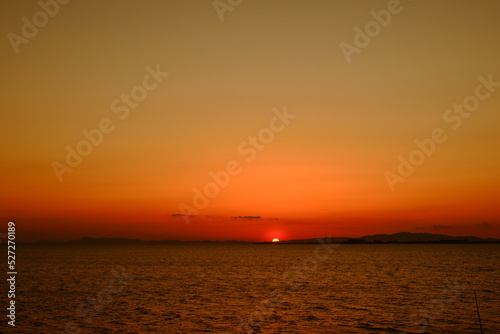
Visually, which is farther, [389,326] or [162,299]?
[162,299]

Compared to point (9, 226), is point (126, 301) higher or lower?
lower

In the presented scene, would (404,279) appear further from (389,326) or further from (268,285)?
(389,326)

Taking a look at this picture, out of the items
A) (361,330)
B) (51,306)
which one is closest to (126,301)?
(51,306)

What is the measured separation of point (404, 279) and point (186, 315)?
53.9 meters

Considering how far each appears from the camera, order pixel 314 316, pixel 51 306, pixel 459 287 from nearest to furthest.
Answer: pixel 314 316 → pixel 51 306 → pixel 459 287

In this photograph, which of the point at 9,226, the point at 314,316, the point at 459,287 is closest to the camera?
the point at 9,226

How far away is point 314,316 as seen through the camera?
4666 centimetres

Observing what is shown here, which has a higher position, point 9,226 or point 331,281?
point 9,226

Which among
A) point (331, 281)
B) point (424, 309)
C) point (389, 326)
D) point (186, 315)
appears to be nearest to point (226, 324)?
point (186, 315)

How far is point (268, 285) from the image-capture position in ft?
251

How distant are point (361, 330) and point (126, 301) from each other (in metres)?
32.2

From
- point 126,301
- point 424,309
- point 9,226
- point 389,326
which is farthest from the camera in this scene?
point 126,301

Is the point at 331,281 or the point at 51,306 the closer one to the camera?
the point at 51,306

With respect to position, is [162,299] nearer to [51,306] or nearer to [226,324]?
[51,306]
